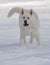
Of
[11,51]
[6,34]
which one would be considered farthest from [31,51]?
[6,34]

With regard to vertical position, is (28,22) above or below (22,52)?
above

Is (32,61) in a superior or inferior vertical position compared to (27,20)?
inferior

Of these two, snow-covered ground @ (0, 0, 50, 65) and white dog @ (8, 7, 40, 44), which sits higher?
white dog @ (8, 7, 40, 44)

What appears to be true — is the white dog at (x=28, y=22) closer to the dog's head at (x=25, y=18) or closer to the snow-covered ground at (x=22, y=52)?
the dog's head at (x=25, y=18)

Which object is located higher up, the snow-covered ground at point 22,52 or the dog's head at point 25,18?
the dog's head at point 25,18

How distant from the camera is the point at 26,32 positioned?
8.13 feet

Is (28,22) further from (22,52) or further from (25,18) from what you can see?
(22,52)

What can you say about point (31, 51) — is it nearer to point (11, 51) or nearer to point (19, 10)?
point (11, 51)

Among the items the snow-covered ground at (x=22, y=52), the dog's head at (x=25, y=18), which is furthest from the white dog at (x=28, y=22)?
the snow-covered ground at (x=22, y=52)

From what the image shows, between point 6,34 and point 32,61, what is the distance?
1054 mm

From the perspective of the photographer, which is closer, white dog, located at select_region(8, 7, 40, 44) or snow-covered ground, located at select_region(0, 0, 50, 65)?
snow-covered ground, located at select_region(0, 0, 50, 65)

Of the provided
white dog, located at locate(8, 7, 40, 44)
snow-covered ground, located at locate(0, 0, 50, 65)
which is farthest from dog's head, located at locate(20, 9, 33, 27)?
snow-covered ground, located at locate(0, 0, 50, 65)

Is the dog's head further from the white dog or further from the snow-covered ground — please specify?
the snow-covered ground

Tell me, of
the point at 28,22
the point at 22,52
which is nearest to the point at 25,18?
the point at 28,22
